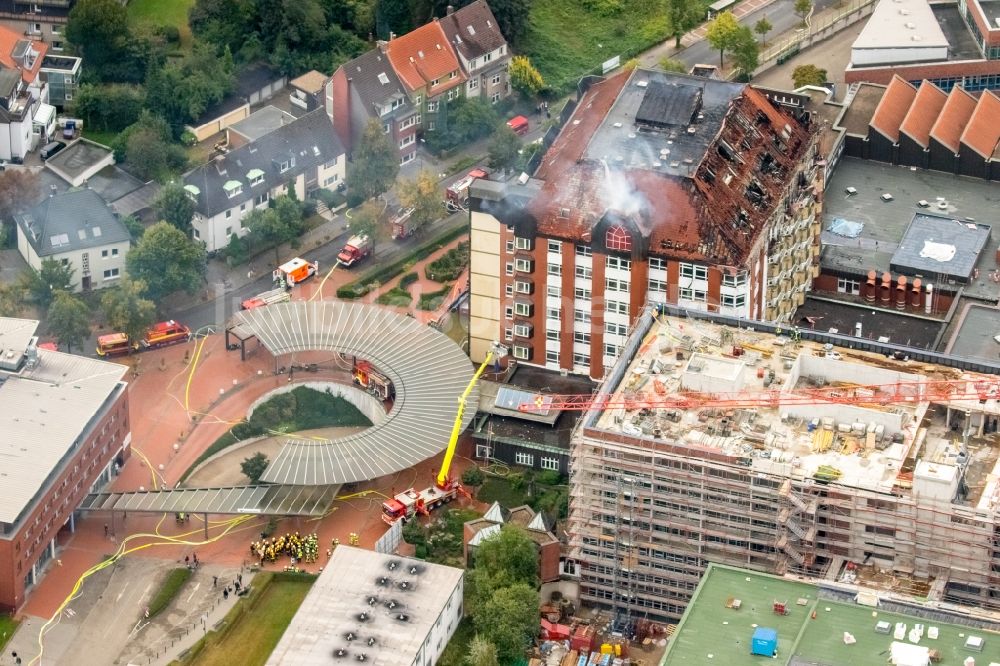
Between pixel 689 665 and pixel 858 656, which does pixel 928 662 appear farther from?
pixel 689 665

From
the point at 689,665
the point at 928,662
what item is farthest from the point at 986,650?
the point at 689,665

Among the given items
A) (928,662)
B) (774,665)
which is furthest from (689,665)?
(928,662)

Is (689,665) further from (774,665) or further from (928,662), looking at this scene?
(928,662)

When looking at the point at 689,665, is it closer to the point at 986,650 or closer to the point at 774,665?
the point at 774,665
